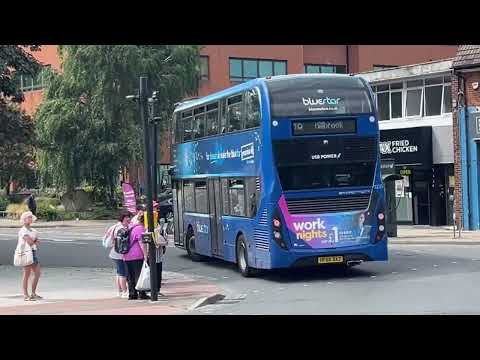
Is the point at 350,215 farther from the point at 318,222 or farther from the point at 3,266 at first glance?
the point at 3,266

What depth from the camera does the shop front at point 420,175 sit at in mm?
32031

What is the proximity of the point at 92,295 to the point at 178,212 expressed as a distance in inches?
302

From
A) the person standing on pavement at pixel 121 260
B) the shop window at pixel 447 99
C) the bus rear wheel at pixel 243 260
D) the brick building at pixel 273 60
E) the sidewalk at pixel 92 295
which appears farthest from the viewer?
the brick building at pixel 273 60

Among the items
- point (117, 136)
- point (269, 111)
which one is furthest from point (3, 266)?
point (117, 136)

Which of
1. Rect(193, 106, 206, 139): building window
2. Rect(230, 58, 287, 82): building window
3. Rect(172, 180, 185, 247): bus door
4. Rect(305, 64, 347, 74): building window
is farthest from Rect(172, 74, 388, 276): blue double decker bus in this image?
Rect(305, 64, 347, 74): building window

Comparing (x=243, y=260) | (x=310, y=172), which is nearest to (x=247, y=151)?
(x=310, y=172)

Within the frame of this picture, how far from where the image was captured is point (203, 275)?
19.2m

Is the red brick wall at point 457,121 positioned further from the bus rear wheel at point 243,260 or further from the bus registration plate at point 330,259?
the bus registration plate at point 330,259

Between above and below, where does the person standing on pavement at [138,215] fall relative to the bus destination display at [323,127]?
below

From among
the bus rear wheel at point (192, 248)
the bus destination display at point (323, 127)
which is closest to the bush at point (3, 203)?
the bus rear wheel at point (192, 248)

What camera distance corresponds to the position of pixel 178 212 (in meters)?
22.9

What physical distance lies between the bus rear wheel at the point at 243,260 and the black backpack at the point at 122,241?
3560 millimetres

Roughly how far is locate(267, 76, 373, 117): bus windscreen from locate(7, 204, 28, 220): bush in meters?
36.1
